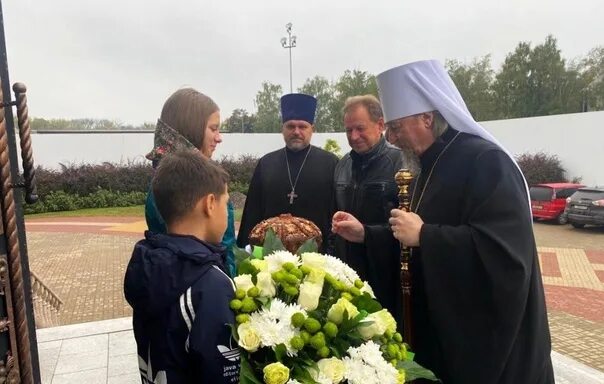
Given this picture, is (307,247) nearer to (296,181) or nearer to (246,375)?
(246,375)

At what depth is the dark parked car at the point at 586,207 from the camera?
Result: 14.1 metres

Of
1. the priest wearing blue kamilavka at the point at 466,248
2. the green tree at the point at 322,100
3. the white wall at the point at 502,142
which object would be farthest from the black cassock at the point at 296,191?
the green tree at the point at 322,100

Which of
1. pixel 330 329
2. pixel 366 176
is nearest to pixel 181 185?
pixel 330 329

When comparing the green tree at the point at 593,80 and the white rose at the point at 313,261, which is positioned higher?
the green tree at the point at 593,80

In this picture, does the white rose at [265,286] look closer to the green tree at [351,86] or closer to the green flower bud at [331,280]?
the green flower bud at [331,280]

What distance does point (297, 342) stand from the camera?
4.26ft

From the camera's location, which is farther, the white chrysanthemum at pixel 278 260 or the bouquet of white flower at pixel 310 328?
the white chrysanthemum at pixel 278 260

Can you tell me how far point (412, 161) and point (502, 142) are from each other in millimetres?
23546

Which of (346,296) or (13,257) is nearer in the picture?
(346,296)

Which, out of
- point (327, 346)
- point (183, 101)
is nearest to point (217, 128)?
point (183, 101)

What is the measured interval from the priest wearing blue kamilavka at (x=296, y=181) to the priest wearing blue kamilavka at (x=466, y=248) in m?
1.40

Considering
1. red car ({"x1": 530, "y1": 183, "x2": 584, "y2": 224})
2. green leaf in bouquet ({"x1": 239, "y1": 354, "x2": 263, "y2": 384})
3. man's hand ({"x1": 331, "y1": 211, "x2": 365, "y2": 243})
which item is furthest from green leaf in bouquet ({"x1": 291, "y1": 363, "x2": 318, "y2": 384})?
red car ({"x1": 530, "y1": 183, "x2": 584, "y2": 224})

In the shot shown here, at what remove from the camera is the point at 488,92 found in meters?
43.5

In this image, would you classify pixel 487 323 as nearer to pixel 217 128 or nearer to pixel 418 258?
pixel 418 258
